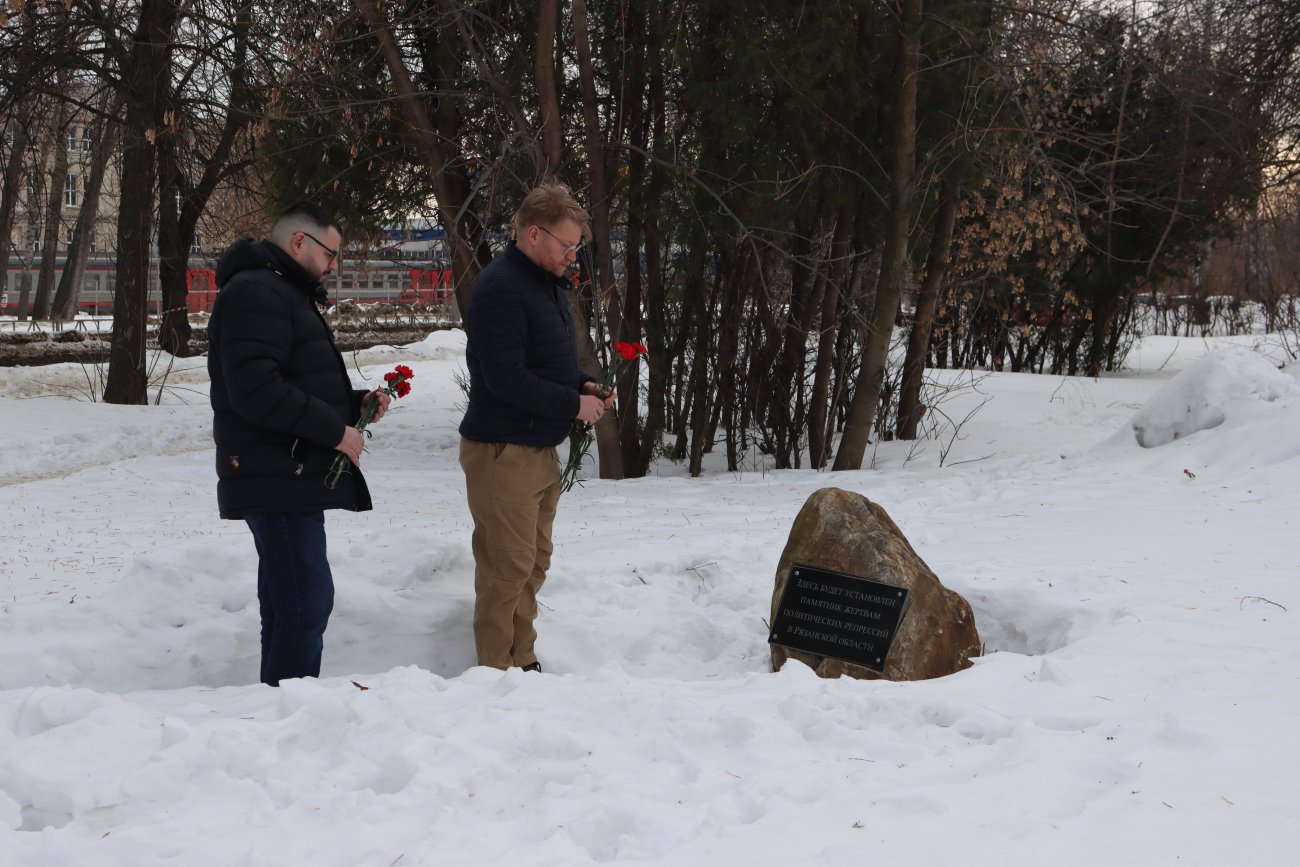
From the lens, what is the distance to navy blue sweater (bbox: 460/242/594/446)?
392 cm

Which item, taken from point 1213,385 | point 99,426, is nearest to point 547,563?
point 1213,385

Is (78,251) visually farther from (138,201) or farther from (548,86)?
(548,86)

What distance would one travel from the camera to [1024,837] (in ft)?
8.67

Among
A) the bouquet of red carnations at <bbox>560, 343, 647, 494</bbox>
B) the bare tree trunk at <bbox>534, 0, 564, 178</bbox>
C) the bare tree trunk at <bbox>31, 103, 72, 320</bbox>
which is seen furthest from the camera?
the bare tree trunk at <bbox>31, 103, 72, 320</bbox>

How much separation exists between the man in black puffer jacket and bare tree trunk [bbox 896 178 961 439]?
688 cm

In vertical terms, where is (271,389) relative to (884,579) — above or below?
above

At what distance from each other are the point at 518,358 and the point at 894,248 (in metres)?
5.69

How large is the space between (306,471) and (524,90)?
6.42 metres

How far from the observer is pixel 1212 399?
27.9 feet

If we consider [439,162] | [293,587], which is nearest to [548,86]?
[439,162]

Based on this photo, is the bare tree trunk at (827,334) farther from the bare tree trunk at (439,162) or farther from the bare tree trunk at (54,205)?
the bare tree trunk at (54,205)

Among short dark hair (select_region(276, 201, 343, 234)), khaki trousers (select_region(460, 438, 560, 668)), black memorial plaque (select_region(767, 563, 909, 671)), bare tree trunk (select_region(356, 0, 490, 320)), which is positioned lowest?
black memorial plaque (select_region(767, 563, 909, 671))

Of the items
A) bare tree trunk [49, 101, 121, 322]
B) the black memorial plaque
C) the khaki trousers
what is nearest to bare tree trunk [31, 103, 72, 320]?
bare tree trunk [49, 101, 121, 322]

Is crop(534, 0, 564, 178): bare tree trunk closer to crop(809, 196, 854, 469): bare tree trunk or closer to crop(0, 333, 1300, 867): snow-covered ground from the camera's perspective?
crop(809, 196, 854, 469): bare tree trunk
